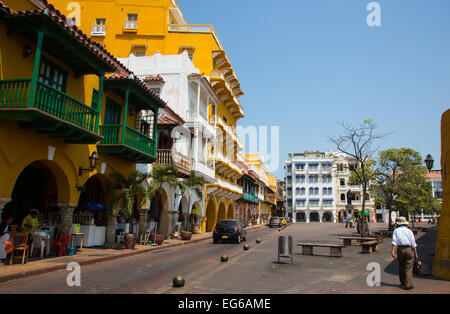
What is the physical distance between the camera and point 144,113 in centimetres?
2156

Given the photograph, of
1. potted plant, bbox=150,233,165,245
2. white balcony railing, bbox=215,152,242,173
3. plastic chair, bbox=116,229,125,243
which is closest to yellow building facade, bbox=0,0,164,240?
plastic chair, bbox=116,229,125,243

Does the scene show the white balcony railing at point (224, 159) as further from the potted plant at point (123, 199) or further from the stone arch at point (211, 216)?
the potted plant at point (123, 199)

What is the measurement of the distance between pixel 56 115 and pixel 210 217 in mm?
26443

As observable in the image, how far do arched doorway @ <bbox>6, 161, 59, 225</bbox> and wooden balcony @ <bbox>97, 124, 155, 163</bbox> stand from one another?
2.70 metres

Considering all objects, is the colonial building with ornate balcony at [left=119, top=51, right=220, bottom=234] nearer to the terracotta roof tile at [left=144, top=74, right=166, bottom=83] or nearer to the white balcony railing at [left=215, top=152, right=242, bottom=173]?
the terracotta roof tile at [left=144, top=74, right=166, bottom=83]

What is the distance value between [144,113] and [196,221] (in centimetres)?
1344

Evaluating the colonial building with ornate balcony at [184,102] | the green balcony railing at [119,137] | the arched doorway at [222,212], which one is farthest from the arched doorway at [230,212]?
the green balcony railing at [119,137]

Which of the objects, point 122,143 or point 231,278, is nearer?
point 231,278

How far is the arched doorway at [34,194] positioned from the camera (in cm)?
1520

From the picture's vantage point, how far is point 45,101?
38.0ft

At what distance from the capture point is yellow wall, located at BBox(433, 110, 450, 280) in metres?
9.58

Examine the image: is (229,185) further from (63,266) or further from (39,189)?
(63,266)

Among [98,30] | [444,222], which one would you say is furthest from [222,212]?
[444,222]
